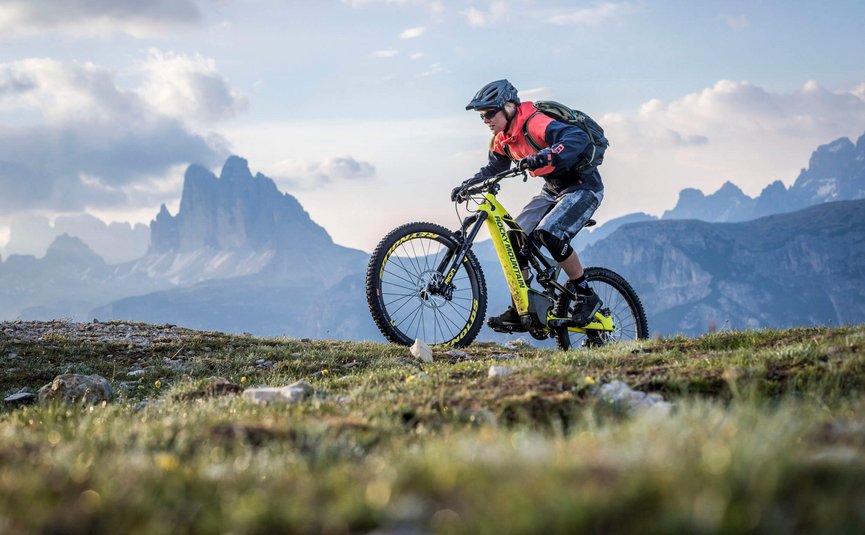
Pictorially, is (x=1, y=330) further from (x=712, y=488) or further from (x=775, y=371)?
(x=712, y=488)

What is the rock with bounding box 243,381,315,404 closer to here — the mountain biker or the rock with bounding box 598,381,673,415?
the rock with bounding box 598,381,673,415

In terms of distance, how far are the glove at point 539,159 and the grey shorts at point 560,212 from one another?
39.8 inches

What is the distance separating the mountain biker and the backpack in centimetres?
9

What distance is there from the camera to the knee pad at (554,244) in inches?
444

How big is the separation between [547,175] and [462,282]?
222cm

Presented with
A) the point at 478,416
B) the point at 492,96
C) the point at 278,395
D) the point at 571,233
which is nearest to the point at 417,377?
the point at 278,395

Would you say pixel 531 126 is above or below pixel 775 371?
above

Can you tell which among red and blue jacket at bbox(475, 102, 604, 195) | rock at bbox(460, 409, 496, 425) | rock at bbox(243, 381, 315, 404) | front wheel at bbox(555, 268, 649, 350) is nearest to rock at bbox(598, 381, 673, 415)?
rock at bbox(460, 409, 496, 425)

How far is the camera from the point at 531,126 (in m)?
11.2

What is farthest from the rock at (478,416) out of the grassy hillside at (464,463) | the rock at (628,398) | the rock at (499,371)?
the rock at (499,371)

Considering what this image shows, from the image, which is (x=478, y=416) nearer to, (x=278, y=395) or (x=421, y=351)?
(x=278, y=395)

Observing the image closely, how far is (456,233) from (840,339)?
5.32m

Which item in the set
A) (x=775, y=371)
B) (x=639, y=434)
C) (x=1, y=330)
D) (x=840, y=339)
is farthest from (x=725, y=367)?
(x=1, y=330)

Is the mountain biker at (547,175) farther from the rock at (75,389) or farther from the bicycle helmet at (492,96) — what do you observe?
the rock at (75,389)
